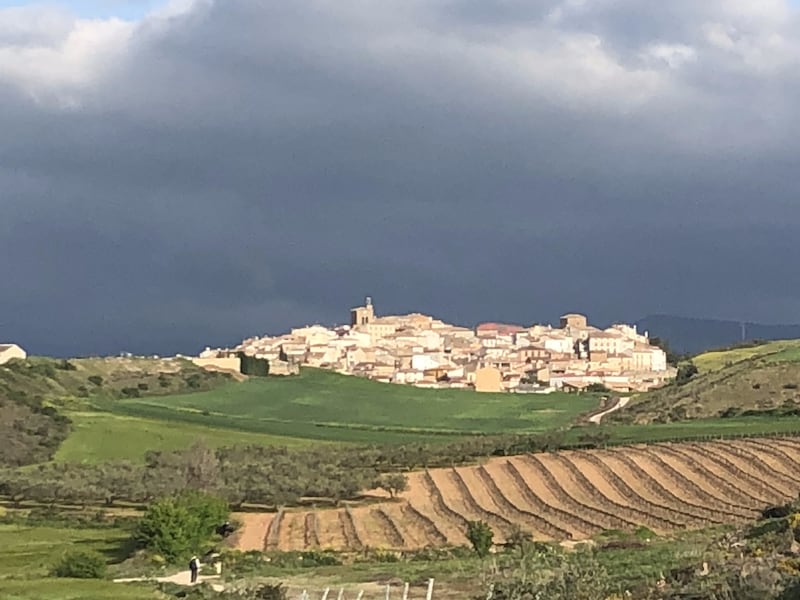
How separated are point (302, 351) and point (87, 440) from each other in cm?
10900

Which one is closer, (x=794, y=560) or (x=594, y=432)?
(x=794, y=560)

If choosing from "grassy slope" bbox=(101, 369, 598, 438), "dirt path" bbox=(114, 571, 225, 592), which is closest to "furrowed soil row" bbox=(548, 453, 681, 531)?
"dirt path" bbox=(114, 571, 225, 592)

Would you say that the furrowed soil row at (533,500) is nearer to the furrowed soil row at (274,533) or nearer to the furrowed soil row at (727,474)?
the furrowed soil row at (727,474)

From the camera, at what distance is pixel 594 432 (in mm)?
82062

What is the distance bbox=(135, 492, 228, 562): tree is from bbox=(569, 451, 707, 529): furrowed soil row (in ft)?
54.5

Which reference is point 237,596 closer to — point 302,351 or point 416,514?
point 416,514

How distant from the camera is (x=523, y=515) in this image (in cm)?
5244

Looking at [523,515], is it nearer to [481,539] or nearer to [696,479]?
[696,479]

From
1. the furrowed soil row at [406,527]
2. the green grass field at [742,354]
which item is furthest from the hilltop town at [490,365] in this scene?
the furrowed soil row at [406,527]

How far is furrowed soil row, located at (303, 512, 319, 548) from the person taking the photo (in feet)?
151

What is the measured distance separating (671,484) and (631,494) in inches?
105

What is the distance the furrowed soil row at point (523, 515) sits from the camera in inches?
1821

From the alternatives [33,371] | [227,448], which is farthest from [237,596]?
[33,371]

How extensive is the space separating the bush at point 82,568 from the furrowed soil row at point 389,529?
43.5 feet
